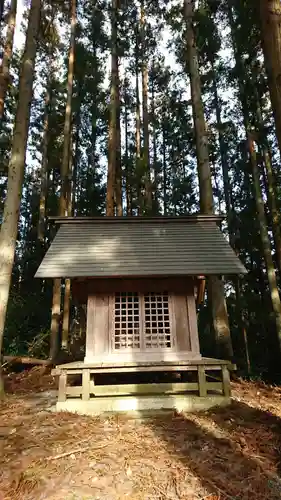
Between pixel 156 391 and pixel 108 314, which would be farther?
pixel 108 314

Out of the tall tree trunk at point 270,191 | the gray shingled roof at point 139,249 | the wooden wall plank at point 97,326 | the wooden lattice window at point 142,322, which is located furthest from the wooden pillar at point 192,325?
the tall tree trunk at point 270,191

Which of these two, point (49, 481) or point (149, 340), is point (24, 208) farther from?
point (49, 481)

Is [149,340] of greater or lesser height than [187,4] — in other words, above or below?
below

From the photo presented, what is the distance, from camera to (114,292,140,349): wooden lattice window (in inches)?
257

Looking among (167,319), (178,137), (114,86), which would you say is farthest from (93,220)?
(178,137)

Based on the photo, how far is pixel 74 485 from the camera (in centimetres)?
309

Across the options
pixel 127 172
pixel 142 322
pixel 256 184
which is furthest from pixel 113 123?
pixel 142 322

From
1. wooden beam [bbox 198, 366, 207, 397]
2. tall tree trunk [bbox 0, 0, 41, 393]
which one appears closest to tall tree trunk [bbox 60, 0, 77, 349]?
tall tree trunk [bbox 0, 0, 41, 393]

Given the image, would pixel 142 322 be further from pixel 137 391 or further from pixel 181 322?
pixel 137 391

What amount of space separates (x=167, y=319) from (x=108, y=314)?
1.32 m


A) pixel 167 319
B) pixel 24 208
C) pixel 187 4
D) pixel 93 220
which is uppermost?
pixel 187 4

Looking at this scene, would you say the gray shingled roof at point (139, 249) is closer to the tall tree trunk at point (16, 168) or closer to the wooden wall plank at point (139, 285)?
the wooden wall plank at point (139, 285)

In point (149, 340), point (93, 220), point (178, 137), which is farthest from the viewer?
point (178, 137)

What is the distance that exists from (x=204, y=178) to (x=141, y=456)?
7.73 meters
